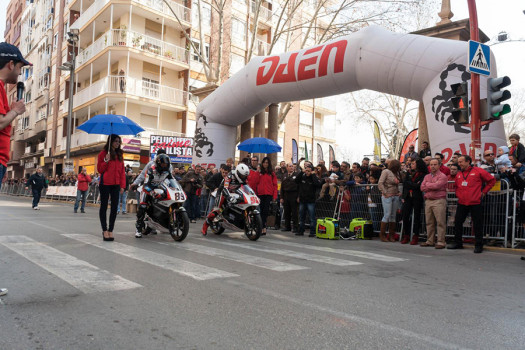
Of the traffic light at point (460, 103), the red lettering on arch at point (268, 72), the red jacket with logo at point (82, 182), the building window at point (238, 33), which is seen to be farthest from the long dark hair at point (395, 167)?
the building window at point (238, 33)

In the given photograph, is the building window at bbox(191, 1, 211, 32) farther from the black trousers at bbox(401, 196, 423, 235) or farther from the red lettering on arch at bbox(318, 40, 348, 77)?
the black trousers at bbox(401, 196, 423, 235)

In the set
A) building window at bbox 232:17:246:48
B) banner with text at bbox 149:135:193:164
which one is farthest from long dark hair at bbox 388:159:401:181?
building window at bbox 232:17:246:48

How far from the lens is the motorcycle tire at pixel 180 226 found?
8.37m

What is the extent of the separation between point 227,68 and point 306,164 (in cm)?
2628

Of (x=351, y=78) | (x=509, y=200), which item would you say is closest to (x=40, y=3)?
(x=351, y=78)

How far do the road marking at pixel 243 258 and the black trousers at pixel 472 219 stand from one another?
4.43 meters

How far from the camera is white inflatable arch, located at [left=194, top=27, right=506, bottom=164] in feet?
33.9

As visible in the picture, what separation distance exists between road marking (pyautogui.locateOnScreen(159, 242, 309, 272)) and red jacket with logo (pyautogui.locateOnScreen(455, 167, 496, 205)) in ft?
14.6

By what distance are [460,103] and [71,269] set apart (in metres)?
8.19

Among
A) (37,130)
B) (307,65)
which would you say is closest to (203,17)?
(37,130)

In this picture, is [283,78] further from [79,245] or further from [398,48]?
[79,245]

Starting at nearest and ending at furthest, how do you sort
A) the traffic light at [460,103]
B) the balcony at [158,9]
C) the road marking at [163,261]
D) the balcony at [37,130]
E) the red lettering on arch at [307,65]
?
the road marking at [163,261] < the traffic light at [460,103] < the red lettering on arch at [307,65] < the balcony at [158,9] < the balcony at [37,130]

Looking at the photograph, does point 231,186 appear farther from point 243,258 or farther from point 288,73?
point 288,73

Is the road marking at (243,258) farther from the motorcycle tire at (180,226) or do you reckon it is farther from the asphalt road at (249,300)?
the motorcycle tire at (180,226)
